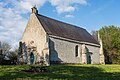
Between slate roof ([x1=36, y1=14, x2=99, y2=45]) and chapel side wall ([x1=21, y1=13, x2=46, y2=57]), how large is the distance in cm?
94

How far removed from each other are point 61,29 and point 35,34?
6.92m

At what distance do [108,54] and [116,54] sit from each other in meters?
2.34

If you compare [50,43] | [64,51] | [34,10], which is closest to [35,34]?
[50,43]

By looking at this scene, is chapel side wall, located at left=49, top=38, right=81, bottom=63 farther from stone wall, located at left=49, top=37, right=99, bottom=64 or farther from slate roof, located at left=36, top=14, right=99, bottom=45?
slate roof, located at left=36, top=14, right=99, bottom=45

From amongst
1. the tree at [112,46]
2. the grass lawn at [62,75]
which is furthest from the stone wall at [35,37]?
the tree at [112,46]

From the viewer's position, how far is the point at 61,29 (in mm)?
50406

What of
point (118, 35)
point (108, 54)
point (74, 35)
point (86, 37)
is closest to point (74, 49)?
point (74, 35)

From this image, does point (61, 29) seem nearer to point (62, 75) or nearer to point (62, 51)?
point (62, 51)

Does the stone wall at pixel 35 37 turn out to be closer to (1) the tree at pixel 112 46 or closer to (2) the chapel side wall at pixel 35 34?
(2) the chapel side wall at pixel 35 34

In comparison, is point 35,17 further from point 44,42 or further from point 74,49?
point 74,49

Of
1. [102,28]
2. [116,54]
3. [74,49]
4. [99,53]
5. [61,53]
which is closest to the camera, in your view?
[61,53]

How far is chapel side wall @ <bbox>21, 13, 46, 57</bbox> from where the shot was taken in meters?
44.7

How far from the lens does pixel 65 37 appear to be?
159ft

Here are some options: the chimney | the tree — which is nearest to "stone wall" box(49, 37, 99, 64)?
the chimney
